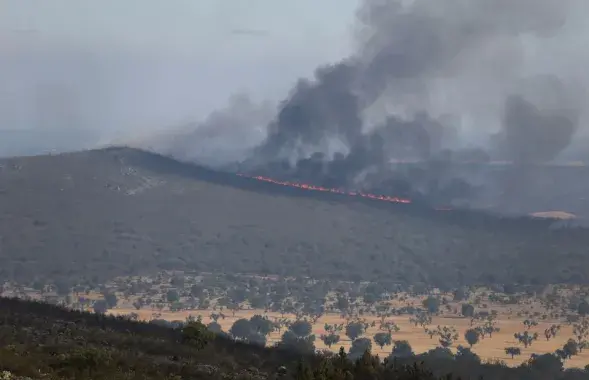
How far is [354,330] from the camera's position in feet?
337

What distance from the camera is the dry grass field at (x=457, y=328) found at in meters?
89.5

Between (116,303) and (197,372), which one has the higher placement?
(197,372)

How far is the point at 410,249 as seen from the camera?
17738 cm

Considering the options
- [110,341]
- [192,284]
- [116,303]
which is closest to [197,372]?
[110,341]

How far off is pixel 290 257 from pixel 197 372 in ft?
472

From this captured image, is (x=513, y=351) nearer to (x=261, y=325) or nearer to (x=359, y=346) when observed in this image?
(x=359, y=346)

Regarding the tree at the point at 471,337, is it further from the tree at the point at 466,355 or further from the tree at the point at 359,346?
the tree at the point at 359,346

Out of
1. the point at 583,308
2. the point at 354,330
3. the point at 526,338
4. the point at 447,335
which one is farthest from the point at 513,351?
the point at 583,308

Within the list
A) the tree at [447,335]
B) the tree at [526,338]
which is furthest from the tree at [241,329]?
the tree at [526,338]

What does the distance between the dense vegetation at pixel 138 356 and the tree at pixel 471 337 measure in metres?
62.3

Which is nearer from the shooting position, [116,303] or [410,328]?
[410,328]

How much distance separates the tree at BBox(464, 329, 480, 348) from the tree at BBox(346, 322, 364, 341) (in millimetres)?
12082

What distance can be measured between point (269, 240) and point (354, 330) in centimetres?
7751

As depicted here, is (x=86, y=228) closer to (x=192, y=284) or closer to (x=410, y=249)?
(x=192, y=284)
